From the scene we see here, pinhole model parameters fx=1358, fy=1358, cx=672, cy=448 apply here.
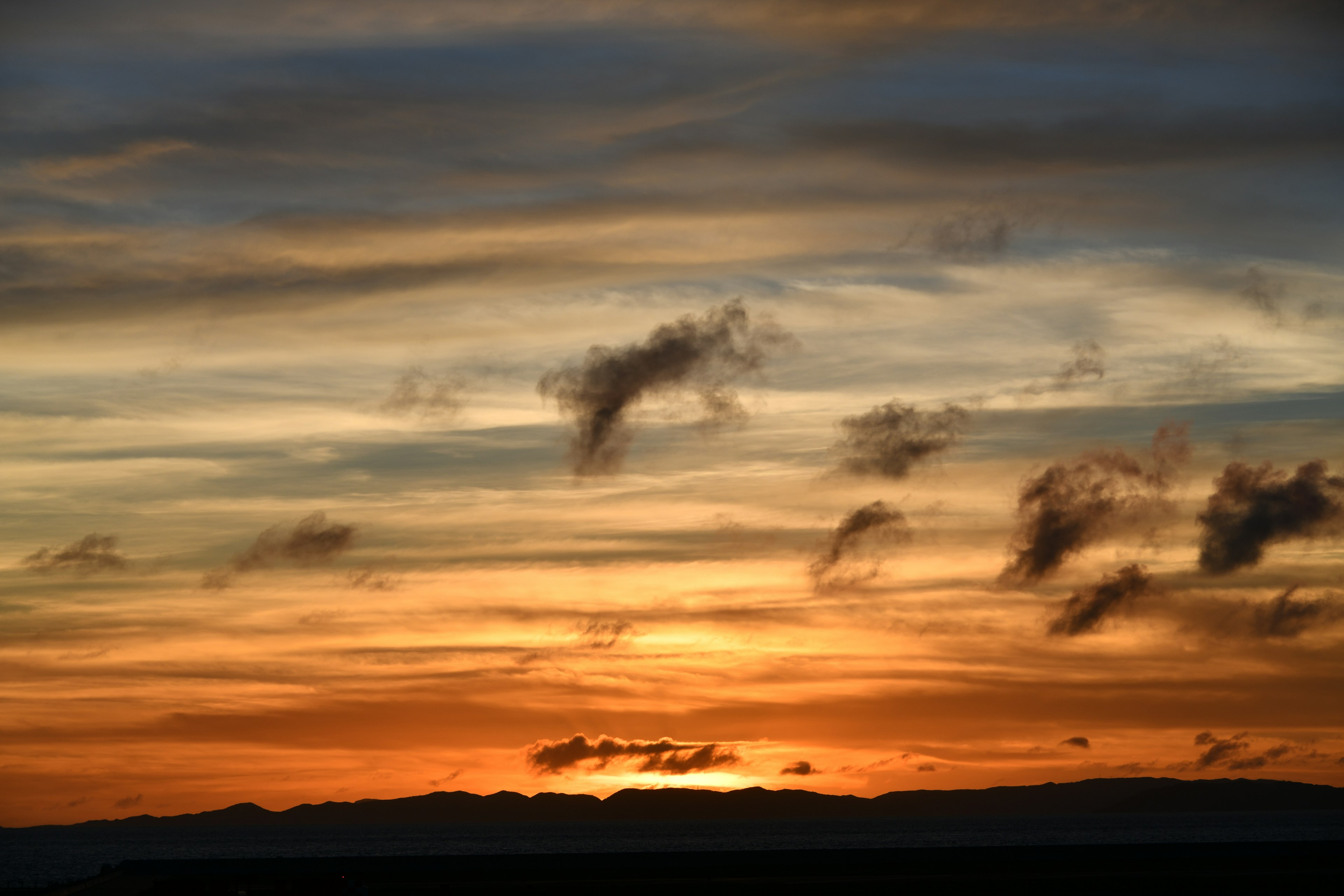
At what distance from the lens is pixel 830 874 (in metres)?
110

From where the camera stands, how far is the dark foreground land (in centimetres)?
9931

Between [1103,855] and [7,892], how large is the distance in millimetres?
87206

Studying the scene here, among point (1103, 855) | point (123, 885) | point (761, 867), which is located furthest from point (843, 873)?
point (123, 885)

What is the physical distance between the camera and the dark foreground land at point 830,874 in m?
99.3

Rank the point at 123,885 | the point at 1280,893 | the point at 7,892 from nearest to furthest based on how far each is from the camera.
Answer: the point at 1280,893, the point at 7,892, the point at 123,885

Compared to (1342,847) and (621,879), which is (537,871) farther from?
(1342,847)

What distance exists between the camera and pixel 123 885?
111250mm

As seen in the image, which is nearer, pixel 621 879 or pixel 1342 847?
pixel 621 879

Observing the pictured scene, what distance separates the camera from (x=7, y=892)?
104 m

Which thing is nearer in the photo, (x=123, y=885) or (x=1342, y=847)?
(x=123, y=885)

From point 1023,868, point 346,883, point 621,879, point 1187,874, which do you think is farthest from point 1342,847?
point 346,883

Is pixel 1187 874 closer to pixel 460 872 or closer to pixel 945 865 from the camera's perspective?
pixel 945 865

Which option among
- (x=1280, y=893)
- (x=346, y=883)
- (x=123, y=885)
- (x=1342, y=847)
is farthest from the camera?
(x=1342, y=847)

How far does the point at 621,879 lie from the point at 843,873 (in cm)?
1809
